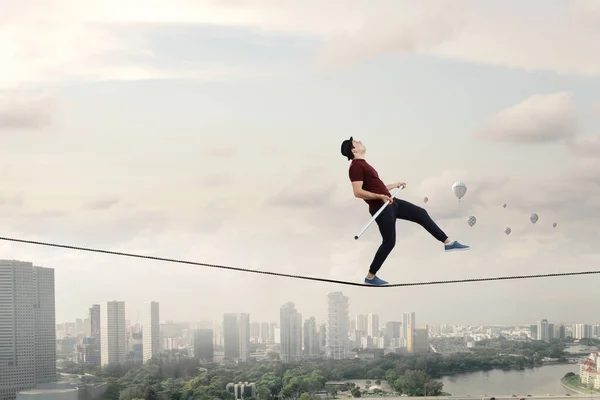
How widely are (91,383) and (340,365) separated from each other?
6961mm

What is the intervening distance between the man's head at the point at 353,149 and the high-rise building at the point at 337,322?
510 inches

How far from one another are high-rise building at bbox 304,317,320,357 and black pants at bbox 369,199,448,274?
14505 millimetres

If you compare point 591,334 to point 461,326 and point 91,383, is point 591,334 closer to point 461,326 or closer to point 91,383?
point 461,326

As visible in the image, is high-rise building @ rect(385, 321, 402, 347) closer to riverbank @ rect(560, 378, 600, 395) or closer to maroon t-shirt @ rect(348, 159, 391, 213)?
riverbank @ rect(560, 378, 600, 395)

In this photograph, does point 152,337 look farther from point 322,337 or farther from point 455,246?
point 455,246

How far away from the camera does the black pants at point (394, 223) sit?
3818mm

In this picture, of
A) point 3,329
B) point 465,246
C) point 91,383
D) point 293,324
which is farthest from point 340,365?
point 465,246

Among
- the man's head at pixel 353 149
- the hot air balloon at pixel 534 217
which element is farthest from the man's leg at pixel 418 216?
the hot air balloon at pixel 534 217

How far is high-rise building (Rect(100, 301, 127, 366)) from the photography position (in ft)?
70.7

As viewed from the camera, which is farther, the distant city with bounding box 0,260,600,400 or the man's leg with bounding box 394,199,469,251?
the distant city with bounding box 0,260,600,400

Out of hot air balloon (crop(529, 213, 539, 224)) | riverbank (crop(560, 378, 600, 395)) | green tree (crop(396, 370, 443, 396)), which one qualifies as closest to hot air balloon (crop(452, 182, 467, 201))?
hot air balloon (crop(529, 213, 539, 224))

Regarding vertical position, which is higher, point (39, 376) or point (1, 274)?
point (1, 274)

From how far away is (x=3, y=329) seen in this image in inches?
1019

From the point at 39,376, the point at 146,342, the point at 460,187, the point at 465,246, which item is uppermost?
the point at 460,187
